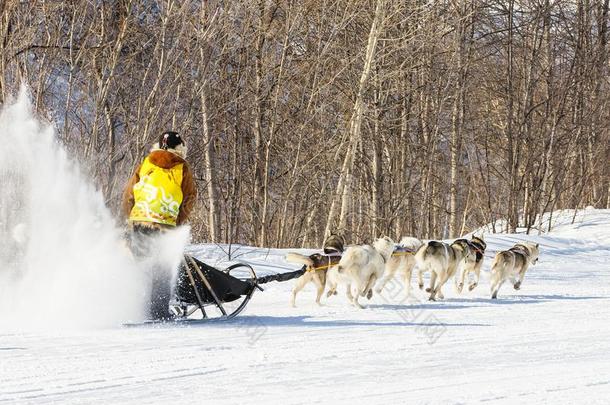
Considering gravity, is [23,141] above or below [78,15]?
below

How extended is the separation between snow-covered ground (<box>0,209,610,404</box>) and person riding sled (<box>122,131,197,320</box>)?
15.1 inches

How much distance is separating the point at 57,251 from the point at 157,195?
1.20 m

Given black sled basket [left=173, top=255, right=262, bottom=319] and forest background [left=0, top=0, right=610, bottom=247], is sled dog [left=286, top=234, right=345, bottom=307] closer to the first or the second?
black sled basket [left=173, top=255, right=262, bottom=319]

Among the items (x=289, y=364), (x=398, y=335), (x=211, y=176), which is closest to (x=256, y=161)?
(x=211, y=176)

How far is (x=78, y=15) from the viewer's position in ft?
34.8

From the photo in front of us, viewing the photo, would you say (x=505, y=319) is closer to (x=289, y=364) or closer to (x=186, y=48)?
(x=289, y=364)

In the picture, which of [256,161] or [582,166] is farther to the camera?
[582,166]

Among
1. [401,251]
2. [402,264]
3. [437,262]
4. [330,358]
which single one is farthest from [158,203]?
[437,262]

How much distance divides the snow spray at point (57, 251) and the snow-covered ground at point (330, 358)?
1.17ft

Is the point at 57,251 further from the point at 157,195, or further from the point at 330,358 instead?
the point at 330,358

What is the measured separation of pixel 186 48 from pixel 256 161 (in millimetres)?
5930

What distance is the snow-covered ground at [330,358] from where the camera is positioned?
4227mm

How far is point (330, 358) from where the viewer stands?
5.25 m

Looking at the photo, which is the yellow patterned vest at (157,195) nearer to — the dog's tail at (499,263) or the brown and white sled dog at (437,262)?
the brown and white sled dog at (437,262)
